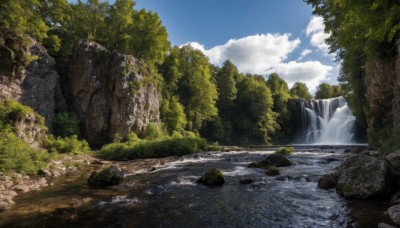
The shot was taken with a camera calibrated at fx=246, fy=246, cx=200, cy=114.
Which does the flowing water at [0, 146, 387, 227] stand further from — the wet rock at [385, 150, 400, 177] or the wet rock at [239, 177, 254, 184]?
the wet rock at [385, 150, 400, 177]

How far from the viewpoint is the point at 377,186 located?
7602mm

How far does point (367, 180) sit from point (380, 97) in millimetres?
15862

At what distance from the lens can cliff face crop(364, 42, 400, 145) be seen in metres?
18.3

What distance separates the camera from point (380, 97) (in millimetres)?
20188

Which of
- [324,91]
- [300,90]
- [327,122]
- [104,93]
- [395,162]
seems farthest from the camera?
[300,90]

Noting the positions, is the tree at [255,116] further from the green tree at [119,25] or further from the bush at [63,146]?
the bush at [63,146]

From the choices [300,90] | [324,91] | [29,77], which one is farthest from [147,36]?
[324,91]

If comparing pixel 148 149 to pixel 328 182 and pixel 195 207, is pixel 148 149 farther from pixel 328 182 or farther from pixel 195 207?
pixel 328 182

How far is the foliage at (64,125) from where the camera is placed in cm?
2772

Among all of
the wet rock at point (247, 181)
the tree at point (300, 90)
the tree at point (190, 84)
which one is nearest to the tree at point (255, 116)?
the tree at point (190, 84)

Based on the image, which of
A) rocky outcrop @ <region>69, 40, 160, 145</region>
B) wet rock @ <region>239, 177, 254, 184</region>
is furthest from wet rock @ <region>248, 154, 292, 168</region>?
rocky outcrop @ <region>69, 40, 160, 145</region>

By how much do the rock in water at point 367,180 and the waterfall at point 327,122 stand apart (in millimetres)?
40205

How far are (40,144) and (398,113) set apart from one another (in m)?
27.0

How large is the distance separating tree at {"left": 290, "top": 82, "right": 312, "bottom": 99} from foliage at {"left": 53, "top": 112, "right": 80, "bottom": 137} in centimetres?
8394
